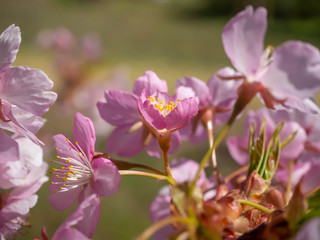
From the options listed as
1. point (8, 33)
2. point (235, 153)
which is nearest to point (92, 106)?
point (235, 153)

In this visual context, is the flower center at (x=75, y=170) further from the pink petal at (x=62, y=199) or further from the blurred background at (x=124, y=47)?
the blurred background at (x=124, y=47)

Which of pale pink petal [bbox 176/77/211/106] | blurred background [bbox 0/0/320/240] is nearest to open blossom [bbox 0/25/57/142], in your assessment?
pale pink petal [bbox 176/77/211/106]

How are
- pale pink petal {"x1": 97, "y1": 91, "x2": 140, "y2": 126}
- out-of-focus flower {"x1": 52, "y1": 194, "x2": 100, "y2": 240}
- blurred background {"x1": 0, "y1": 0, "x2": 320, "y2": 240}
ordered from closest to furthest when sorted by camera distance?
1. out-of-focus flower {"x1": 52, "y1": 194, "x2": 100, "y2": 240}
2. pale pink petal {"x1": 97, "y1": 91, "x2": 140, "y2": 126}
3. blurred background {"x1": 0, "y1": 0, "x2": 320, "y2": 240}

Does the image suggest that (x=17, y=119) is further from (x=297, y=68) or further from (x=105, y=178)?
(x=297, y=68)

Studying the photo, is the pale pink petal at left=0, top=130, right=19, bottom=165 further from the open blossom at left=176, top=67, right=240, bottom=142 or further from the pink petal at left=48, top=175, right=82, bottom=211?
the open blossom at left=176, top=67, right=240, bottom=142

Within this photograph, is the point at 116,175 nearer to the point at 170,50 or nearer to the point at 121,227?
the point at 121,227

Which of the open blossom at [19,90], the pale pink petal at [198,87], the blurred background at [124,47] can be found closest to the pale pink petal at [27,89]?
the open blossom at [19,90]
